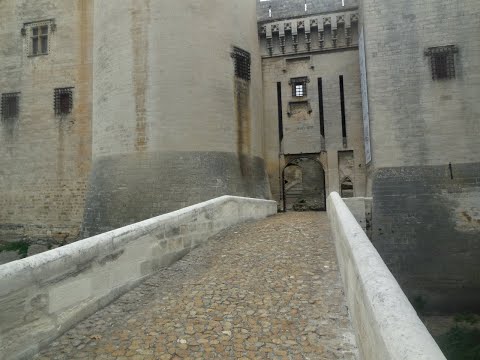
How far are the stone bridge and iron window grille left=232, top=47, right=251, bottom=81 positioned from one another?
856 cm

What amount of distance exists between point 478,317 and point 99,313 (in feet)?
34.4

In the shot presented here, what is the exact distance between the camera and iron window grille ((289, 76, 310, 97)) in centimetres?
1494

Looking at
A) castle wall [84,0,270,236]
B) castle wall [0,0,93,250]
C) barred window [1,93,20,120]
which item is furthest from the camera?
barred window [1,93,20,120]

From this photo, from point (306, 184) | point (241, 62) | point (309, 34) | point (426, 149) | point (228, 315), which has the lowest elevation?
point (228, 315)

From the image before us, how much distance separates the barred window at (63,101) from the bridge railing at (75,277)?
11228mm

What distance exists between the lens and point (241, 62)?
1279cm

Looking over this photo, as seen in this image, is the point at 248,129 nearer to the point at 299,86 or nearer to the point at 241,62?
the point at 241,62

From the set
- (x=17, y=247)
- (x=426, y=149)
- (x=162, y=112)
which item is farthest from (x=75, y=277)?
(x=17, y=247)

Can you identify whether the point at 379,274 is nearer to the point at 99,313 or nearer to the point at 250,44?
the point at 99,313

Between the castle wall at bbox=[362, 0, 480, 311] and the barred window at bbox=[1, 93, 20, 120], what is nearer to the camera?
the castle wall at bbox=[362, 0, 480, 311]

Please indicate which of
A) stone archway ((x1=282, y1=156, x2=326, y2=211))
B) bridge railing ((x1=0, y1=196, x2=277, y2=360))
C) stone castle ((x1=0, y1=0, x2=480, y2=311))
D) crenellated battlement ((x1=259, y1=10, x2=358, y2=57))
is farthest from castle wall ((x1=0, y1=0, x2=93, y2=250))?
stone archway ((x1=282, y1=156, x2=326, y2=211))

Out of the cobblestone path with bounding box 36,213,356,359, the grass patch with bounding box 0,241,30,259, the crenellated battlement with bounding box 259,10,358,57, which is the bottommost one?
the grass patch with bounding box 0,241,30,259

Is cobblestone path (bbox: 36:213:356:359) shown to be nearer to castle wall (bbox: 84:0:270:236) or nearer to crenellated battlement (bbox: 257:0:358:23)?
castle wall (bbox: 84:0:270:236)

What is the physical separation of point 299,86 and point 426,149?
19.5 feet
